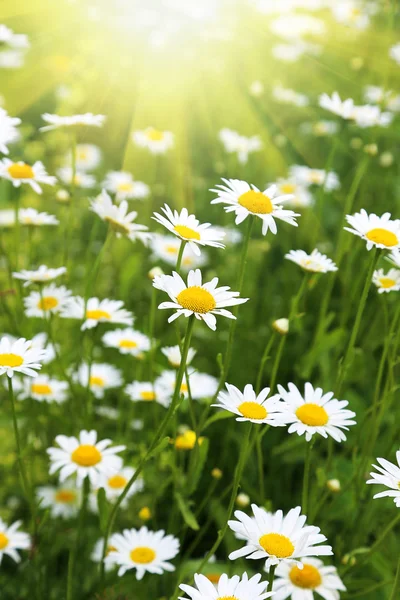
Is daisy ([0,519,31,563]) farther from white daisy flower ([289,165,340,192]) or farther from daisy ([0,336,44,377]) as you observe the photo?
white daisy flower ([289,165,340,192])

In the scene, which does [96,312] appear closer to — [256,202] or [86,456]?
[86,456]

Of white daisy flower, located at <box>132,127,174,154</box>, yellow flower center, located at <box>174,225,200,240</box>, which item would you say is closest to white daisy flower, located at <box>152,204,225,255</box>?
yellow flower center, located at <box>174,225,200,240</box>

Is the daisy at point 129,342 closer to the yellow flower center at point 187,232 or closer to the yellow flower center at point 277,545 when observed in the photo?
the yellow flower center at point 187,232

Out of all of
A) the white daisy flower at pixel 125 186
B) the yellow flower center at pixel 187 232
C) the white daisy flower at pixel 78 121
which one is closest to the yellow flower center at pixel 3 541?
the yellow flower center at pixel 187 232

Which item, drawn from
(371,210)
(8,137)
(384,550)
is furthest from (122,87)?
(384,550)

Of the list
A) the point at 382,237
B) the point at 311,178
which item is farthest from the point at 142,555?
the point at 311,178

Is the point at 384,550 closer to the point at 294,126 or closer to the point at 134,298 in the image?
the point at 134,298
